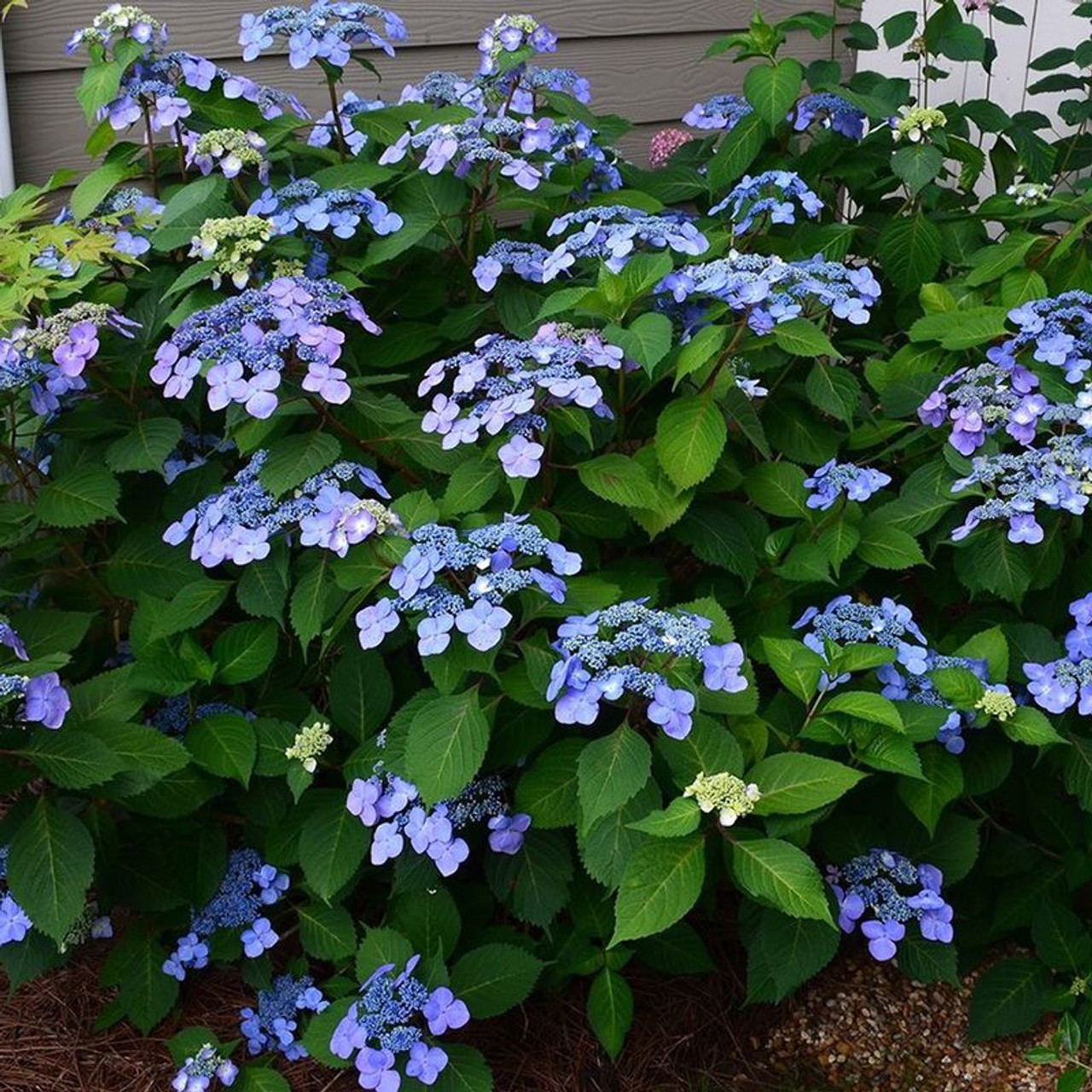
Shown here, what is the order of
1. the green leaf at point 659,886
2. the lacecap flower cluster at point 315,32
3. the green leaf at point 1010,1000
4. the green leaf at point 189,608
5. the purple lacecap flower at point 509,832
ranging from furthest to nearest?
1. the lacecap flower cluster at point 315,32
2. the green leaf at point 1010,1000
3. the green leaf at point 189,608
4. the purple lacecap flower at point 509,832
5. the green leaf at point 659,886

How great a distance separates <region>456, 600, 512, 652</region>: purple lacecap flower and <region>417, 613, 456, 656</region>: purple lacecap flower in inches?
0.6

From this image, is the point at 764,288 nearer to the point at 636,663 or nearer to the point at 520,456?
the point at 520,456

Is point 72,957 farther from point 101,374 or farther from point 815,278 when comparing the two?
point 815,278

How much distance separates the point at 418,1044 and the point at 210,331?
982 millimetres

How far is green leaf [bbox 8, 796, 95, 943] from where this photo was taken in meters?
1.74

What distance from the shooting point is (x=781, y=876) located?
1575 millimetres

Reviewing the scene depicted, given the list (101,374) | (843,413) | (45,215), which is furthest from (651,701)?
(45,215)

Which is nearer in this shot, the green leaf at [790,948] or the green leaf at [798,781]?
the green leaf at [798,781]

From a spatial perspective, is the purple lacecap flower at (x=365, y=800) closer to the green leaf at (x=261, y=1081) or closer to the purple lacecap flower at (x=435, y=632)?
the purple lacecap flower at (x=435, y=632)

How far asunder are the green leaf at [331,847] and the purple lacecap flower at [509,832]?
0.20m

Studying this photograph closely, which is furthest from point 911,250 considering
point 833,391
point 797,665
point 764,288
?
point 797,665

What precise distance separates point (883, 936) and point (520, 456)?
0.82 meters

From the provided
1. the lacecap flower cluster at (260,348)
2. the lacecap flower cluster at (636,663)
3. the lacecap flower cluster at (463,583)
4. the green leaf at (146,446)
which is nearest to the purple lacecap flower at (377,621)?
the lacecap flower cluster at (463,583)

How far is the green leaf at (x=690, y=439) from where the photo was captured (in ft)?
6.17
